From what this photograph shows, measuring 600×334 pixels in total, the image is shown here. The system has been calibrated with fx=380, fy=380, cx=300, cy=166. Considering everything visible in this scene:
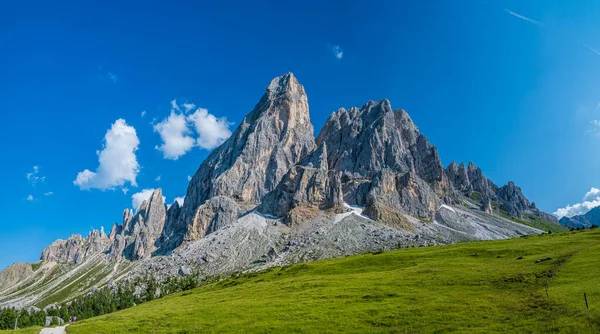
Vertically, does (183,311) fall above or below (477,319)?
above

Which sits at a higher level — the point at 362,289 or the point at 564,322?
the point at 362,289

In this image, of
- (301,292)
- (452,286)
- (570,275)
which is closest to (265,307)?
(301,292)

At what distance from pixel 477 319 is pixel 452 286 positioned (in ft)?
52.4

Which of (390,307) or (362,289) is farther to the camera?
(362,289)

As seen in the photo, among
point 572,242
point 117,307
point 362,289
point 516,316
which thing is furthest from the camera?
point 117,307

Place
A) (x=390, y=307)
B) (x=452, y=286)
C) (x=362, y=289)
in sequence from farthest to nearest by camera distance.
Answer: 1. (x=362, y=289)
2. (x=452, y=286)
3. (x=390, y=307)

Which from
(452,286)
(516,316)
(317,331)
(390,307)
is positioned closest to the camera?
(516,316)

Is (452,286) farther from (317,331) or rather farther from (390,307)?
(317,331)

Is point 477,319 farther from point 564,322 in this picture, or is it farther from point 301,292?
point 301,292

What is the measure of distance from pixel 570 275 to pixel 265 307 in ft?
137

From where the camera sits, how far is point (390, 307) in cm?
4850

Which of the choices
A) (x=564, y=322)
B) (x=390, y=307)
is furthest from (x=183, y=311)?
(x=564, y=322)

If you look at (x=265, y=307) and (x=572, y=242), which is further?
(x=572, y=242)

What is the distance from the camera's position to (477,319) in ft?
132
